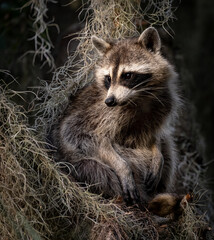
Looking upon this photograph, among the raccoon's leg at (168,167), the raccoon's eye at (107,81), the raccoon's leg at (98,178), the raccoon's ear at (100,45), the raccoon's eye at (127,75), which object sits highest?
the raccoon's ear at (100,45)

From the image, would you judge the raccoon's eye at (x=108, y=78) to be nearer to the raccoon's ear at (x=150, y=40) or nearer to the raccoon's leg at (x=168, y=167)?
the raccoon's ear at (x=150, y=40)

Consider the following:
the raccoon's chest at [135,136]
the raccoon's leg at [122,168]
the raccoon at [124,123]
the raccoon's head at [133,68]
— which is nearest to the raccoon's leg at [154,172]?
the raccoon at [124,123]

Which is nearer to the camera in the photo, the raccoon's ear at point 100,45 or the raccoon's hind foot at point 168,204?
the raccoon's hind foot at point 168,204

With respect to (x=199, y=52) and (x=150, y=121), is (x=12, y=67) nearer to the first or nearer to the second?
(x=150, y=121)

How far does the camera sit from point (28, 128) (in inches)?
201

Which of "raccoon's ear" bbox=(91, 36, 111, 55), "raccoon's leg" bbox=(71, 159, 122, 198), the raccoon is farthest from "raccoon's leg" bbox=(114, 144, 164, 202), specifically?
"raccoon's ear" bbox=(91, 36, 111, 55)

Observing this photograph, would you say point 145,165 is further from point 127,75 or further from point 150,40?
point 150,40

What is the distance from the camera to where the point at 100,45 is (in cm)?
574

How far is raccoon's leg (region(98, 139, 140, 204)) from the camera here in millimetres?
5434

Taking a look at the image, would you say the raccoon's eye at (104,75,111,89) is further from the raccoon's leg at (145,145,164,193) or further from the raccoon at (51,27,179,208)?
the raccoon's leg at (145,145,164,193)

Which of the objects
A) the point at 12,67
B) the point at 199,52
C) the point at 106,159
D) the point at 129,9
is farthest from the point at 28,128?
the point at 199,52

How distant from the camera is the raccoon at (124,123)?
17.9 feet

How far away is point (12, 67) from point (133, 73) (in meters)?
2.49

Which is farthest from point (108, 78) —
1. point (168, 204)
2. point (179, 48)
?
point (179, 48)
